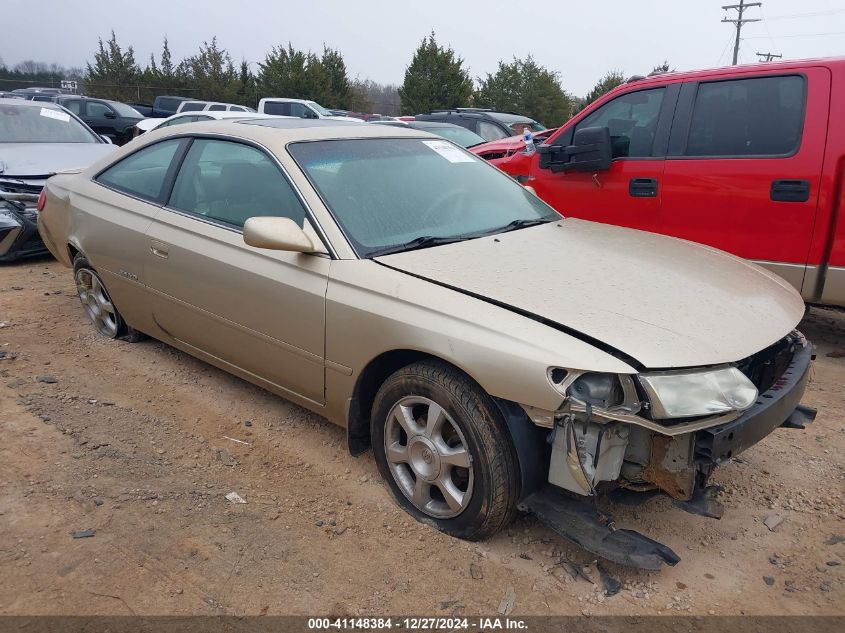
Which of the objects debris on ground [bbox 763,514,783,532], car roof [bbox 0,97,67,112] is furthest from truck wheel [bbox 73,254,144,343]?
car roof [bbox 0,97,67,112]

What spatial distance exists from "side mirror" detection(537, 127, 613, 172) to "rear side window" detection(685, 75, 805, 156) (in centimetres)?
59

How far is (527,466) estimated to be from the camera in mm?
2385

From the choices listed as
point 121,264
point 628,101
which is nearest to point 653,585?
point 121,264

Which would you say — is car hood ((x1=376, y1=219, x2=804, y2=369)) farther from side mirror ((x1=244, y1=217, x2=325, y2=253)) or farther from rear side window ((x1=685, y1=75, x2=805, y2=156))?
rear side window ((x1=685, y1=75, x2=805, y2=156))

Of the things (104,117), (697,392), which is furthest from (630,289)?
(104,117)

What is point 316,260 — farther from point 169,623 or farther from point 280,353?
point 169,623

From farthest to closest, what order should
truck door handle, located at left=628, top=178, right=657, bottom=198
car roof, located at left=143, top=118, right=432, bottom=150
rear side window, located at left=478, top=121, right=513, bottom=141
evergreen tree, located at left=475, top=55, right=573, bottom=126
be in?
evergreen tree, located at left=475, top=55, right=573, bottom=126
rear side window, located at left=478, top=121, right=513, bottom=141
truck door handle, located at left=628, top=178, right=657, bottom=198
car roof, located at left=143, top=118, right=432, bottom=150

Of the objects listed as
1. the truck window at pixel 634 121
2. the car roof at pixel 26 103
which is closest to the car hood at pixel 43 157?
the car roof at pixel 26 103

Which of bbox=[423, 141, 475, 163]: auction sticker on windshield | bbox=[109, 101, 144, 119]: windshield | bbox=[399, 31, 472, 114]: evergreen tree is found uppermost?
bbox=[399, 31, 472, 114]: evergreen tree

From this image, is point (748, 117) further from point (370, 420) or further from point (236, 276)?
point (236, 276)

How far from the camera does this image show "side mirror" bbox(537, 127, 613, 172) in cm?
505

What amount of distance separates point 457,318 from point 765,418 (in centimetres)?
116

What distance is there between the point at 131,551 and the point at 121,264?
6.88ft

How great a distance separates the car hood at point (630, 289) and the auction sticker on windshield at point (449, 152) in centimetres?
69
